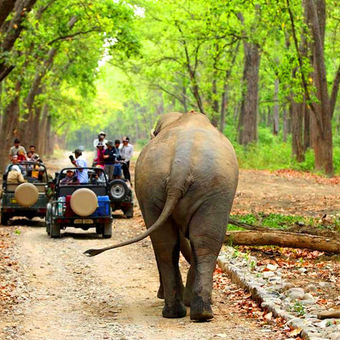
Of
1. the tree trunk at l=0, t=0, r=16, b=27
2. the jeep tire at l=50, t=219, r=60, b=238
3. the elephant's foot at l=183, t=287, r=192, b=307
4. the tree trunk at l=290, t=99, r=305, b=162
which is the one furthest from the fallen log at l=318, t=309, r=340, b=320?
the tree trunk at l=290, t=99, r=305, b=162

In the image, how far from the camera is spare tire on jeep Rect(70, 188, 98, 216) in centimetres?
1478

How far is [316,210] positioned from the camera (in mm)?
17391

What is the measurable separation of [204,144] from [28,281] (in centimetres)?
377

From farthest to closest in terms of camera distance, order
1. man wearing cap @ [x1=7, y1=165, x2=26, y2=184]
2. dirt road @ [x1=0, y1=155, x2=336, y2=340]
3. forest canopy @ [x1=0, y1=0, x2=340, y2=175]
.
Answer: forest canopy @ [x1=0, y1=0, x2=340, y2=175] < man wearing cap @ [x1=7, y1=165, x2=26, y2=184] < dirt road @ [x1=0, y1=155, x2=336, y2=340]

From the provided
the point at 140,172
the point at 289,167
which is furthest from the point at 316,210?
the point at 289,167

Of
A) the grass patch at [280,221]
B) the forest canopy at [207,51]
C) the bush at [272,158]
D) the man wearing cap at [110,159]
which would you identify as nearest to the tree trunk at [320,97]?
the forest canopy at [207,51]

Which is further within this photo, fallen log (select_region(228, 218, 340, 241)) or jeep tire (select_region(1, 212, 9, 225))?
jeep tire (select_region(1, 212, 9, 225))

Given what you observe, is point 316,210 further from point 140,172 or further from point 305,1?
point 305,1

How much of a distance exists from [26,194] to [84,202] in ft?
8.64

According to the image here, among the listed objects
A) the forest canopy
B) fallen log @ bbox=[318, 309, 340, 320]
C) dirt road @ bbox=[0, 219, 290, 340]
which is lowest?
dirt road @ bbox=[0, 219, 290, 340]

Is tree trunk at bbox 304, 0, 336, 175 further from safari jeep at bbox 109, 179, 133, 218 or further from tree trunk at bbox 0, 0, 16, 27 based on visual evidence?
tree trunk at bbox 0, 0, 16, 27

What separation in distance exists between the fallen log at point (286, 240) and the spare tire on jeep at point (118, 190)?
733cm

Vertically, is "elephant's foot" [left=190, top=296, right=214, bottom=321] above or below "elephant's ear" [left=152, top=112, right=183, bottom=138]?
below

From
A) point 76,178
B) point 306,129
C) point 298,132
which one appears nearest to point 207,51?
point 306,129
